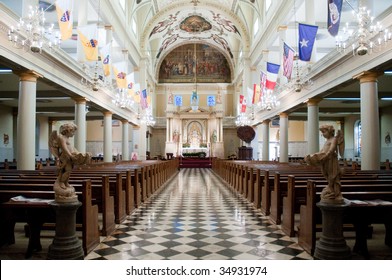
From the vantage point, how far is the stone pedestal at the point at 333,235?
14.1ft

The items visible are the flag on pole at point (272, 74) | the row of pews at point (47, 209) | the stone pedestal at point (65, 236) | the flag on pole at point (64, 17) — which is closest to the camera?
the stone pedestal at point (65, 236)

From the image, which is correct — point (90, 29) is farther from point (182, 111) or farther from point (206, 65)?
point (206, 65)

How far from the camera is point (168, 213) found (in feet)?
26.5

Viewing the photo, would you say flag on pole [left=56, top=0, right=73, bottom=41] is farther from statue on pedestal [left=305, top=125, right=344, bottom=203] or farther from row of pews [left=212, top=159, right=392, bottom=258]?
statue on pedestal [left=305, top=125, right=344, bottom=203]

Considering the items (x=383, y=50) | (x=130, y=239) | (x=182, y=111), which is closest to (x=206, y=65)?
(x=182, y=111)

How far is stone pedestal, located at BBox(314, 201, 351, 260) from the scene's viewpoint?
4293mm

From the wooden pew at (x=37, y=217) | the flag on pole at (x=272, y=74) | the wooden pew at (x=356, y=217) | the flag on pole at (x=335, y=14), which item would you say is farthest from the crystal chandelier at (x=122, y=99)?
the wooden pew at (x=356, y=217)

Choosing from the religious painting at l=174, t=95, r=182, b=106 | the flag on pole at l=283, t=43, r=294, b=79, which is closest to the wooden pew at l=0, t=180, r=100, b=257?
the flag on pole at l=283, t=43, r=294, b=79

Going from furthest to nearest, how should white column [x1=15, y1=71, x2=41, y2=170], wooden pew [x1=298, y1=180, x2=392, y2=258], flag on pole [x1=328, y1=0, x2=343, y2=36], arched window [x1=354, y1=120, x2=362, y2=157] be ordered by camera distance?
arched window [x1=354, y1=120, x2=362, y2=157] → white column [x1=15, y1=71, x2=41, y2=170] → flag on pole [x1=328, y1=0, x2=343, y2=36] → wooden pew [x1=298, y1=180, x2=392, y2=258]

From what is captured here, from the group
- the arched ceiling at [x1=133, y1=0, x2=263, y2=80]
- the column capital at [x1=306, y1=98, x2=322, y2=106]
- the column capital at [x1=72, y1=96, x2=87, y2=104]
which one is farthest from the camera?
the arched ceiling at [x1=133, y1=0, x2=263, y2=80]

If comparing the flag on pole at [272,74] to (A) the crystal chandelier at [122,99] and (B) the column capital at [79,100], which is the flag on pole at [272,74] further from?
(B) the column capital at [79,100]

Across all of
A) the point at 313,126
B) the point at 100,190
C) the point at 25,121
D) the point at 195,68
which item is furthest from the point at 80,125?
the point at 195,68

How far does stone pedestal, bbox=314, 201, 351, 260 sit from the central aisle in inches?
19.5

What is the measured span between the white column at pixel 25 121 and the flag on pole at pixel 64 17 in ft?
6.04
